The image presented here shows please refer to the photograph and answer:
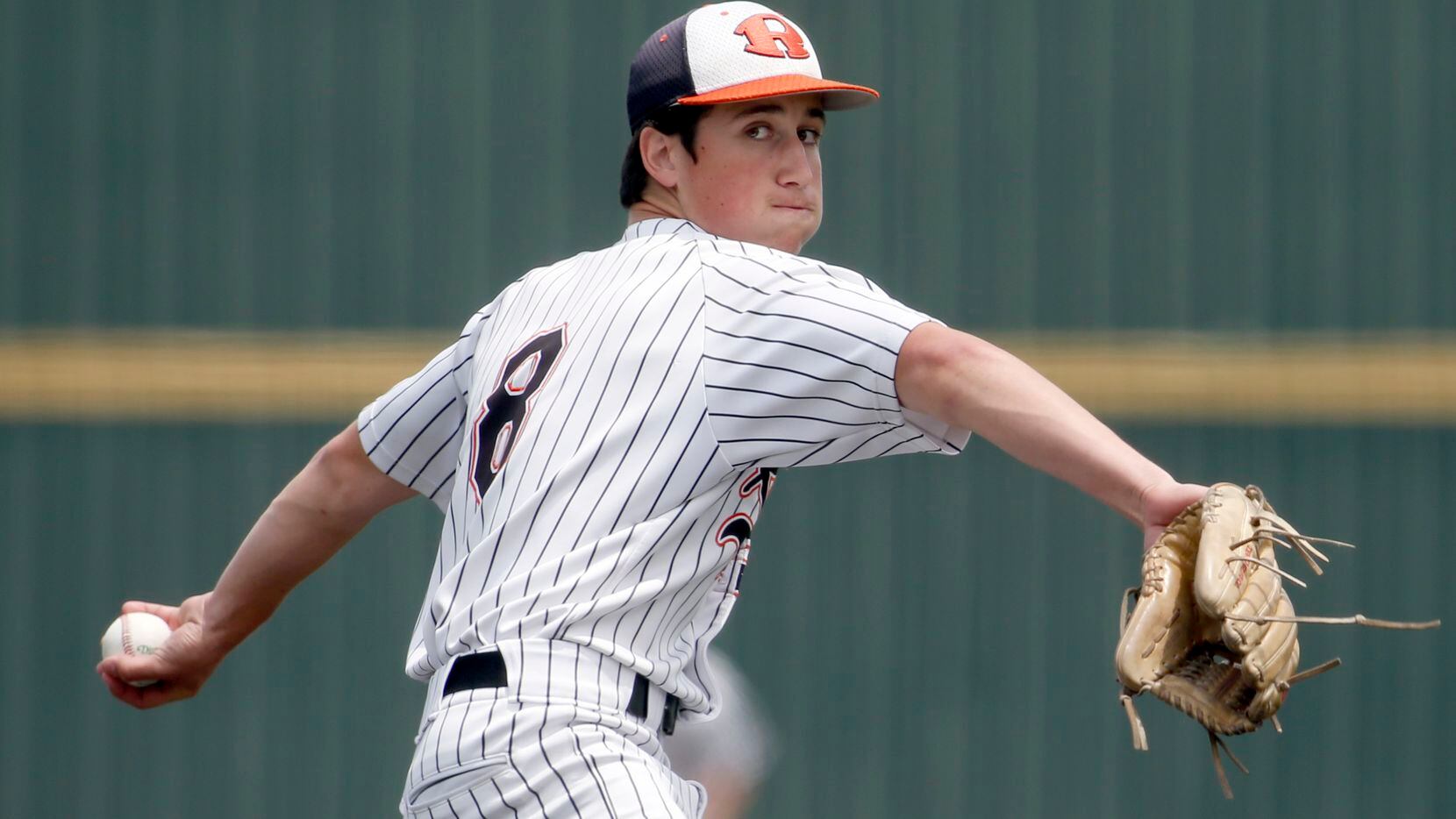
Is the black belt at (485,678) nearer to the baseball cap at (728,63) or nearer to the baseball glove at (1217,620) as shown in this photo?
the baseball glove at (1217,620)

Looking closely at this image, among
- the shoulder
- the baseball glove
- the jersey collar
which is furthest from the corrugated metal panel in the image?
the baseball glove

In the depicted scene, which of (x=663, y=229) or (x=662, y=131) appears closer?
(x=663, y=229)

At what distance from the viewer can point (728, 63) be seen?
2422 millimetres

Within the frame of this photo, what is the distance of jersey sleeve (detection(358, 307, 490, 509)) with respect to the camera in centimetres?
250

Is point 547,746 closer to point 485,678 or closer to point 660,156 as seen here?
point 485,678

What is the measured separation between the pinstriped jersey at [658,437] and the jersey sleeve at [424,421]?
11.1 inches

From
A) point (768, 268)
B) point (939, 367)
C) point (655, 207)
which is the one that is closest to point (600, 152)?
point (655, 207)

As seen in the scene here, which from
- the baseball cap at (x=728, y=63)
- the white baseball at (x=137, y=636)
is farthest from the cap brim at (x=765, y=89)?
the white baseball at (x=137, y=636)

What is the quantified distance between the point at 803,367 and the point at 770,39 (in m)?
0.65

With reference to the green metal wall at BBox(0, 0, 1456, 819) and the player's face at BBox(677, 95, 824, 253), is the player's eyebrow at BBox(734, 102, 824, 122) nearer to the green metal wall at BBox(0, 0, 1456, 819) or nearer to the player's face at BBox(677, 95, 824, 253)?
the player's face at BBox(677, 95, 824, 253)

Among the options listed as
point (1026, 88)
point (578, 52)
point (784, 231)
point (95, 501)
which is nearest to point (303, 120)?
point (578, 52)

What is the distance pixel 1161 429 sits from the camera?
5.04 m

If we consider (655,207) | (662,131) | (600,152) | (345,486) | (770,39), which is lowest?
(345,486)

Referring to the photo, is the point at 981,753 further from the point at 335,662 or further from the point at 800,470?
the point at 335,662
